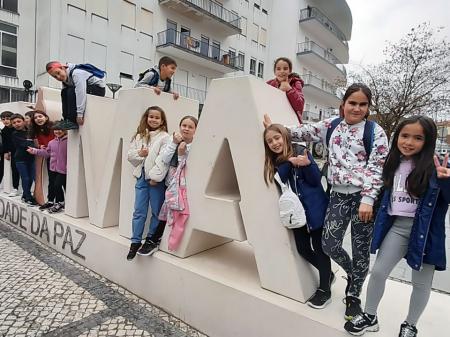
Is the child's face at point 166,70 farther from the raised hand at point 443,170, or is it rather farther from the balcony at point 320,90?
the balcony at point 320,90

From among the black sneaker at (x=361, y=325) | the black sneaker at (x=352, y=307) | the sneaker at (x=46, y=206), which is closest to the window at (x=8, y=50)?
the sneaker at (x=46, y=206)

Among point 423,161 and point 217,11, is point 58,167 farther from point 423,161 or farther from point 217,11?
point 217,11

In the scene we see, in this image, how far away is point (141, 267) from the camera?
3252mm

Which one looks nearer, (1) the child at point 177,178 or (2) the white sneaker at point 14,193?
(1) the child at point 177,178

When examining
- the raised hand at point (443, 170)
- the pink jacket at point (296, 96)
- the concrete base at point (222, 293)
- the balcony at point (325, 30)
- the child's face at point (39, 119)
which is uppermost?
the balcony at point (325, 30)

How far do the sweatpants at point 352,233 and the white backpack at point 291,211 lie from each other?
0.17 metres

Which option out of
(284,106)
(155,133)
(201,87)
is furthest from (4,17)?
(284,106)

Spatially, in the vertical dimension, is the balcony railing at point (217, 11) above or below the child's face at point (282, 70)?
above

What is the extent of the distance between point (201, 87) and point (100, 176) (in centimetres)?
1703

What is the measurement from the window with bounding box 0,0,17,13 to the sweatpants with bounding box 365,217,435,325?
17.7 metres

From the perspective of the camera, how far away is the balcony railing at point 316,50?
27.1 meters

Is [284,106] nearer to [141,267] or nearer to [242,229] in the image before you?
[242,229]

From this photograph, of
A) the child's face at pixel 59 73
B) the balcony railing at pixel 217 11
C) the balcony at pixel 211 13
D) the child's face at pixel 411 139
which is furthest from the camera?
the balcony railing at pixel 217 11

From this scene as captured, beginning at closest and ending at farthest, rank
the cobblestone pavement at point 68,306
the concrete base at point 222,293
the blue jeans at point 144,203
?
the concrete base at point 222,293
the cobblestone pavement at point 68,306
the blue jeans at point 144,203
